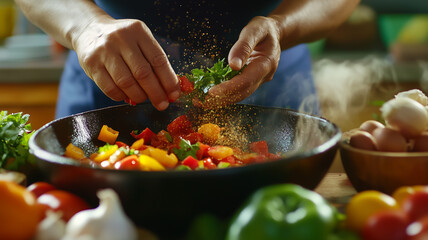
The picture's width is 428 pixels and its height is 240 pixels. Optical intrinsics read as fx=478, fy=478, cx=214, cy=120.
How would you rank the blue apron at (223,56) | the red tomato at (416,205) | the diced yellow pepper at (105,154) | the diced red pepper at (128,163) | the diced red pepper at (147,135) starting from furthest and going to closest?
1. the blue apron at (223,56)
2. the diced red pepper at (147,135)
3. the diced yellow pepper at (105,154)
4. the diced red pepper at (128,163)
5. the red tomato at (416,205)

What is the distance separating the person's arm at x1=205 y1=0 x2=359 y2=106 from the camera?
134cm

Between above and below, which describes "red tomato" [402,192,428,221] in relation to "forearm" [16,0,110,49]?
above

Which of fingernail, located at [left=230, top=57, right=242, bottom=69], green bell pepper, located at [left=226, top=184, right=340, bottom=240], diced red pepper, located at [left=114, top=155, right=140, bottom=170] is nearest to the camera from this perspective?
green bell pepper, located at [left=226, top=184, right=340, bottom=240]

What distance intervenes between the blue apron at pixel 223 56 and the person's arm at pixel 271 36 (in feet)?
0.44

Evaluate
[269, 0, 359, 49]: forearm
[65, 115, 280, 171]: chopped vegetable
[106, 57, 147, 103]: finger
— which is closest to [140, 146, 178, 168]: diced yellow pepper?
[65, 115, 280, 171]: chopped vegetable

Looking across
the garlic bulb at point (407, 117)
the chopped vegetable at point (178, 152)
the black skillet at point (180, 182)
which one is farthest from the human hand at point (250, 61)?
the garlic bulb at point (407, 117)

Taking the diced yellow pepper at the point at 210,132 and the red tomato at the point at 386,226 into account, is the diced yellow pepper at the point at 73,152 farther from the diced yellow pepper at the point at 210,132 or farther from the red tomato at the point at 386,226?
the red tomato at the point at 386,226

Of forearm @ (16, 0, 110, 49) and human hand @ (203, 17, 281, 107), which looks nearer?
human hand @ (203, 17, 281, 107)

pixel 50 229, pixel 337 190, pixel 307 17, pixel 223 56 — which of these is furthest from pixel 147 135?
pixel 307 17

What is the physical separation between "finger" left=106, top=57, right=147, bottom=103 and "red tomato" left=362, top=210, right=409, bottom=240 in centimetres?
74

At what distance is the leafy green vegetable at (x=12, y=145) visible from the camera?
3.69 ft

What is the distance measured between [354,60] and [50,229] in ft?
9.98

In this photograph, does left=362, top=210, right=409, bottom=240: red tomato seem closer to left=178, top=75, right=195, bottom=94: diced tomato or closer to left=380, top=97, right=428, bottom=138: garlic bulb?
left=380, top=97, right=428, bottom=138: garlic bulb

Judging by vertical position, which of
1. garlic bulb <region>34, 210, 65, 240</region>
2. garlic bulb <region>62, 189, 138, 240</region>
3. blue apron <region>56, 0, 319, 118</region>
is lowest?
blue apron <region>56, 0, 319, 118</region>
